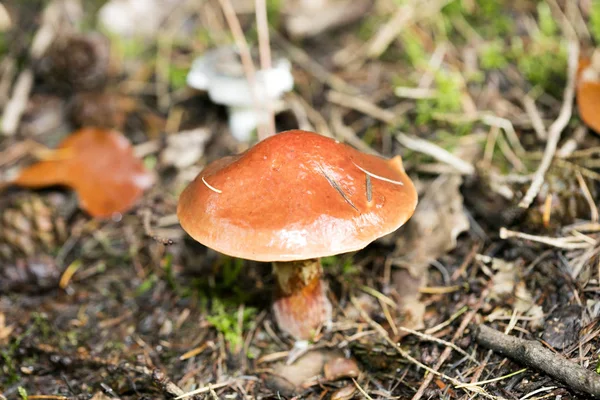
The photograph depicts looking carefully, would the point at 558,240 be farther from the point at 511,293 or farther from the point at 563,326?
the point at 563,326

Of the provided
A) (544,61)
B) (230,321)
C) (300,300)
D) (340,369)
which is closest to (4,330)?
(230,321)

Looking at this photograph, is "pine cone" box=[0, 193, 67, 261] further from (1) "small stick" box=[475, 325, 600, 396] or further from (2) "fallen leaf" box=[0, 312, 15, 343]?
(1) "small stick" box=[475, 325, 600, 396]

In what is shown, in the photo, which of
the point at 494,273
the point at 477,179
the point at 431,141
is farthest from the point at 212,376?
the point at 431,141

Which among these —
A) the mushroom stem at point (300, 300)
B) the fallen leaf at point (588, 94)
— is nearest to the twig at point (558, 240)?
the fallen leaf at point (588, 94)

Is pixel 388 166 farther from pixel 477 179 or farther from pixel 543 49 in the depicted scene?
pixel 543 49

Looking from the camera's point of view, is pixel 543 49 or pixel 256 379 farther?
pixel 543 49

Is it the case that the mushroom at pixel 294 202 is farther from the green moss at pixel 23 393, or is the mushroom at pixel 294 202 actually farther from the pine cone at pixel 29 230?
the pine cone at pixel 29 230
